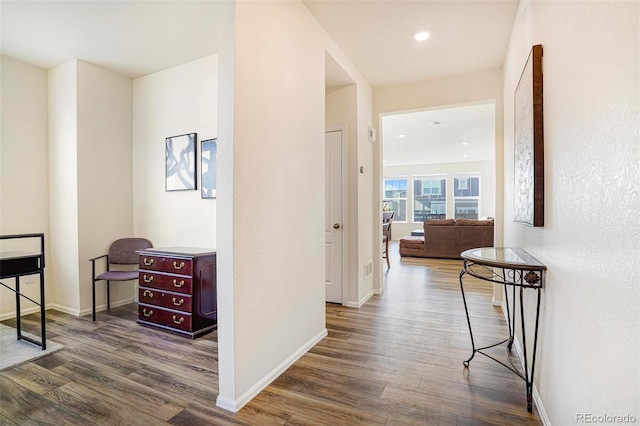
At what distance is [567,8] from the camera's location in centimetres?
131

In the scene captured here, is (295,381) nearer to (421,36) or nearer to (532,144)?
(532,144)

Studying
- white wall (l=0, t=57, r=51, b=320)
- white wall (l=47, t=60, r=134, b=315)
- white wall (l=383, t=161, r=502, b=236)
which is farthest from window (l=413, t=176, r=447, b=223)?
white wall (l=0, t=57, r=51, b=320)

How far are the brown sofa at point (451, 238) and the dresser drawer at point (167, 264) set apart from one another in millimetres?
5532

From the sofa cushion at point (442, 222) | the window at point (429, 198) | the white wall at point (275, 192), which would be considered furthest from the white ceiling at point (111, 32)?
the window at point (429, 198)

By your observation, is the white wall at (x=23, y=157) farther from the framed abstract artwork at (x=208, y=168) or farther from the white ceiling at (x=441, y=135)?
the white ceiling at (x=441, y=135)

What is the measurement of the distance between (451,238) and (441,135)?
2.23 metres

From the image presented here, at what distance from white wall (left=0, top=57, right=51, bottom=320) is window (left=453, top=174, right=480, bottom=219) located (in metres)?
10.4

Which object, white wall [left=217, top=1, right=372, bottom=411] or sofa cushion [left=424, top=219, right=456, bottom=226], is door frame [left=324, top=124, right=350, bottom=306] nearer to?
white wall [left=217, top=1, right=372, bottom=411]

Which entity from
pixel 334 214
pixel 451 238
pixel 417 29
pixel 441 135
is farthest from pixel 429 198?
pixel 417 29

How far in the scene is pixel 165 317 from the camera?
9.64ft

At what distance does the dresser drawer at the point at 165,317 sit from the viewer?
283cm

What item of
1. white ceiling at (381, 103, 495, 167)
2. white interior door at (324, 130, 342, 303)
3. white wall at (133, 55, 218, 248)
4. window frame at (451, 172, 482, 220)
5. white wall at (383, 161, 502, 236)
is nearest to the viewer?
white wall at (133, 55, 218, 248)

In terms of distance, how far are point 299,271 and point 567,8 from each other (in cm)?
206

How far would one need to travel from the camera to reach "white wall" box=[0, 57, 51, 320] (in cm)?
325
